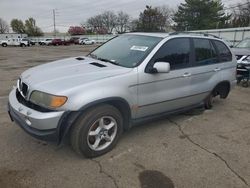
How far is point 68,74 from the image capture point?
11.2 ft

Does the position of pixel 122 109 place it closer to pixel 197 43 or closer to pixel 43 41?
pixel 197 43

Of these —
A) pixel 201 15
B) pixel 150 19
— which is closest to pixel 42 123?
pixel 201 15

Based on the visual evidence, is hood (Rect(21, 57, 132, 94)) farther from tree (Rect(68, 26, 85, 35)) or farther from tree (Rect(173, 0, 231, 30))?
tree (Rect(68, 26, 85, 35))

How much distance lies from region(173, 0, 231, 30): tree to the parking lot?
1952 inches

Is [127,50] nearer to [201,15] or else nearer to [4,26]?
[201,15]

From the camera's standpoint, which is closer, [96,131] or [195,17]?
[96,131]

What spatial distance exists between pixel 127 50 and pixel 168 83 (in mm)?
872

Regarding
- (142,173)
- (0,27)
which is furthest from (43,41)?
(0,27)

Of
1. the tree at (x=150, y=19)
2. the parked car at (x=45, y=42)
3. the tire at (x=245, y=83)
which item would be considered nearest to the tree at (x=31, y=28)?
the parked car at (x=45, y=42)

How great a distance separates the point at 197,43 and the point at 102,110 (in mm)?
2415

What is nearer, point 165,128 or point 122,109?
point 122,109

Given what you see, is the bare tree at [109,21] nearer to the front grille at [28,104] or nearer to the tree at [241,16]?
the tree at [241,16]

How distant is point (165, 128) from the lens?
4465 mm

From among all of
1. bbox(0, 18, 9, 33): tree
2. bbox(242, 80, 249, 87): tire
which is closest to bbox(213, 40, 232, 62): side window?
bbox(242, 80, 249, 87): tire
